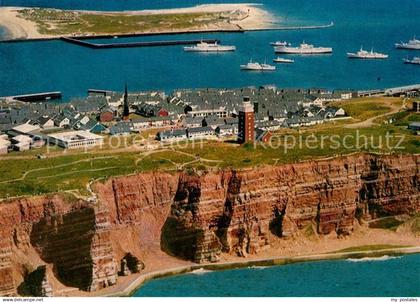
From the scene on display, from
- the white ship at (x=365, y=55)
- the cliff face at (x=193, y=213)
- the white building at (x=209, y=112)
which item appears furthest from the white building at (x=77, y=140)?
the white ship at (x=365, y=55)

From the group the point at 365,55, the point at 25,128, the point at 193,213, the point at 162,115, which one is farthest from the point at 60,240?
→ the point at 365,55

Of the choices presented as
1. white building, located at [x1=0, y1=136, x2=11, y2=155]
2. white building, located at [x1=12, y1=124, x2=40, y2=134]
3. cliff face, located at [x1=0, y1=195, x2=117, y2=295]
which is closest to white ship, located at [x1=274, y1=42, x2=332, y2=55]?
white building, located at [x1=12, y1=124, x2=40, y2=134]

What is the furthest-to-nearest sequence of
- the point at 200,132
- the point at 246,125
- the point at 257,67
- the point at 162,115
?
the point at 257,67
the point at 162,115
the point at 200,132
the point at 246,125

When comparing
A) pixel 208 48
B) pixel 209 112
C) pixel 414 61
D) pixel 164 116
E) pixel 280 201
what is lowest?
pixel 280 201

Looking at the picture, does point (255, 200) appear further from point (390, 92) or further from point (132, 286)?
point (390, 92)

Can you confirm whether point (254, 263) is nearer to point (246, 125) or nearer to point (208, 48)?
point (246, 125)
